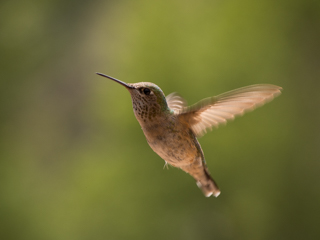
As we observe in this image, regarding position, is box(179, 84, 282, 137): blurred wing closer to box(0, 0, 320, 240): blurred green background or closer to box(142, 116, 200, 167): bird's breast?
box(142, 116, 200, 167): bird's breast

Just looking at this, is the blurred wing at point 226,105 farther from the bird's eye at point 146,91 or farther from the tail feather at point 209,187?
the tail feather at point 209,187

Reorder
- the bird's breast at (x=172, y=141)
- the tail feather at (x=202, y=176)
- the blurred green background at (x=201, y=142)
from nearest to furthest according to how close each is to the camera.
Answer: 1. the bird's breast at (x=172, y=141)
2. the tail feather at (x=202, y=176)
3. the blurred green background at (x=201, y=142)

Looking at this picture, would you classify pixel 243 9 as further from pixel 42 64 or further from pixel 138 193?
pixel 42 64

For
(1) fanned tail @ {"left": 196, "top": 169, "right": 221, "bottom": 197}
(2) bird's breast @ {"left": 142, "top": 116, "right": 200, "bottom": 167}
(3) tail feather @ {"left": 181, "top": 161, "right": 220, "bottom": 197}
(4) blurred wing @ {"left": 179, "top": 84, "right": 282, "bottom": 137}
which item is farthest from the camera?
(1) fanned tail @ {"left": 196, "top": 169, "right": 221, "bottom": 197}

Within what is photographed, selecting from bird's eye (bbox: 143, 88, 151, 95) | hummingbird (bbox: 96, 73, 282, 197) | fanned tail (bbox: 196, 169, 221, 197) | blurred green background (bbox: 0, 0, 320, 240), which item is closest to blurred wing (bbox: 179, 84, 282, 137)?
hummingbird (bbox: 96, 73, 282, 197)

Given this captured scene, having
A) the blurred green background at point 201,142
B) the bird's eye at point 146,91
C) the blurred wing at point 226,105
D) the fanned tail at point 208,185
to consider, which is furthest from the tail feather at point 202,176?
the blurred green background at point 201,142

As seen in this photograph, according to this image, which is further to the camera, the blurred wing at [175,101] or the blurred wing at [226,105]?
the blurred wing at [175,101]

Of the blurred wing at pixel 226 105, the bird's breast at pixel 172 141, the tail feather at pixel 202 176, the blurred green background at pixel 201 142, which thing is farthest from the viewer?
the blurred green background at pixel 201 142

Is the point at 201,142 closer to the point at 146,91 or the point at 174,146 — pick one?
the point at 174,146

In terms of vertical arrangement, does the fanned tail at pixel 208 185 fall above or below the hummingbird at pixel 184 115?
below
